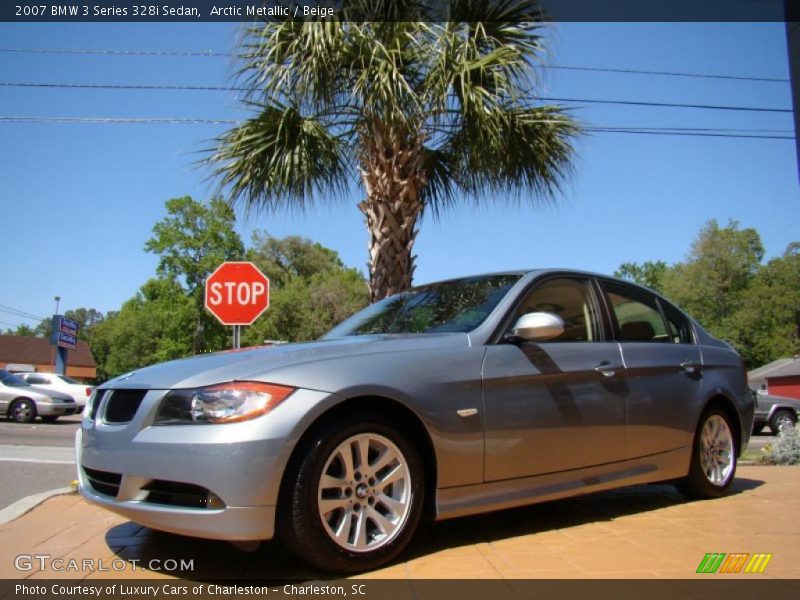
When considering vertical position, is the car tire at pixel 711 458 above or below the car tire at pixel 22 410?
above

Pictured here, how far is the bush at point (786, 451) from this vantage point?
703cm

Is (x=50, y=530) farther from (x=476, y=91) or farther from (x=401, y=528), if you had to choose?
(x=476, y=91)

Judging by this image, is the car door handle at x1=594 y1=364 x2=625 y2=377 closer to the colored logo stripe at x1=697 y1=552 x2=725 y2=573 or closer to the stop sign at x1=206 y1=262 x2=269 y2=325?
the colored logo stripe at x1=697 y1=552 x2=725 y2=573

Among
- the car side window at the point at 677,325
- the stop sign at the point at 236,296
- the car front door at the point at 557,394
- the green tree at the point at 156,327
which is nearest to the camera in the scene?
the car front door at the point at 557,394

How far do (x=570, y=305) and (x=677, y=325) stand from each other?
1.21m

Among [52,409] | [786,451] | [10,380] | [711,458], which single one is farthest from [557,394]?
[10,380]

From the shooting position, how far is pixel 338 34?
6957mm

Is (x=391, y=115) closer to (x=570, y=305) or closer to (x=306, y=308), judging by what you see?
(x=570, y=305)

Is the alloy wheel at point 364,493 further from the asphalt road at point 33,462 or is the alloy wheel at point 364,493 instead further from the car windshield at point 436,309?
the asphalt road at point 33,462

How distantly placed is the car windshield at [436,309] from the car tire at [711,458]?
6.18 feet

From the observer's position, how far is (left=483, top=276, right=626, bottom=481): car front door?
350 cm

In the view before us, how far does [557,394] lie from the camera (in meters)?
3.76

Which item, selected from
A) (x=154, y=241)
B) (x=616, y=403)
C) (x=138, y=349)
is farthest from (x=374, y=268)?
(x=138, y=349)

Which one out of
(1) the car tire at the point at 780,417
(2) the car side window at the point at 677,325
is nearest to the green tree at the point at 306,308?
(1) the car tire at the point at 780,417
